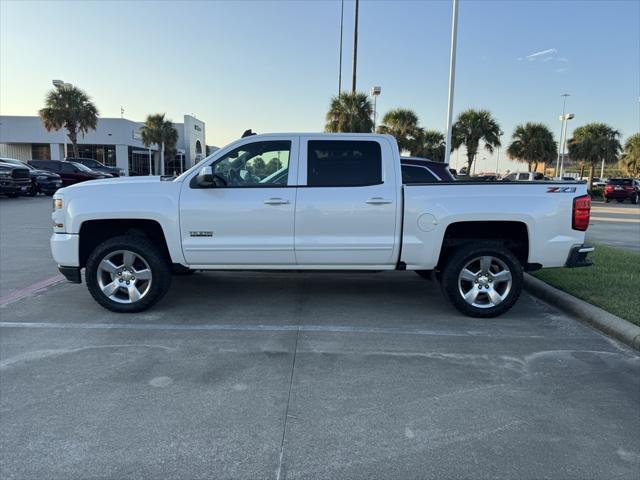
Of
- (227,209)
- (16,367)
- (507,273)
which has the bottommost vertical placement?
(16,367)

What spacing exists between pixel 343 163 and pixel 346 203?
0.49 m

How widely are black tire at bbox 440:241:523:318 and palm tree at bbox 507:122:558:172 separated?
41146 mm

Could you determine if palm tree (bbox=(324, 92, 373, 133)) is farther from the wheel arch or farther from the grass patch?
the wheel arch

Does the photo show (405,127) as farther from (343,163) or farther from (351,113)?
(343,163)

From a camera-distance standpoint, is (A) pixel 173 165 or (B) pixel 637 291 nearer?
(B) pixel 637 291

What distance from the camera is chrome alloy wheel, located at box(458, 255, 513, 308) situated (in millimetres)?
5359

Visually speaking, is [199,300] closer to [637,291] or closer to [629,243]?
[637,291]

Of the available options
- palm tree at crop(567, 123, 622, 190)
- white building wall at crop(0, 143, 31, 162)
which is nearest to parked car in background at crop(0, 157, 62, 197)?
white building wall at crop(0, 143, 31, 162)

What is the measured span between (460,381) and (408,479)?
1.38 metres

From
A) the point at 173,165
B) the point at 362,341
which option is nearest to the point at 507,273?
the point at 362,341

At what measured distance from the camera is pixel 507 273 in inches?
210

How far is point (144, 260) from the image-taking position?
534 cm

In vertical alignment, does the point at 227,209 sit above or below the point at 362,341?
above

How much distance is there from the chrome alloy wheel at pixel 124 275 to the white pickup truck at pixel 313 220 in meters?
0.01
